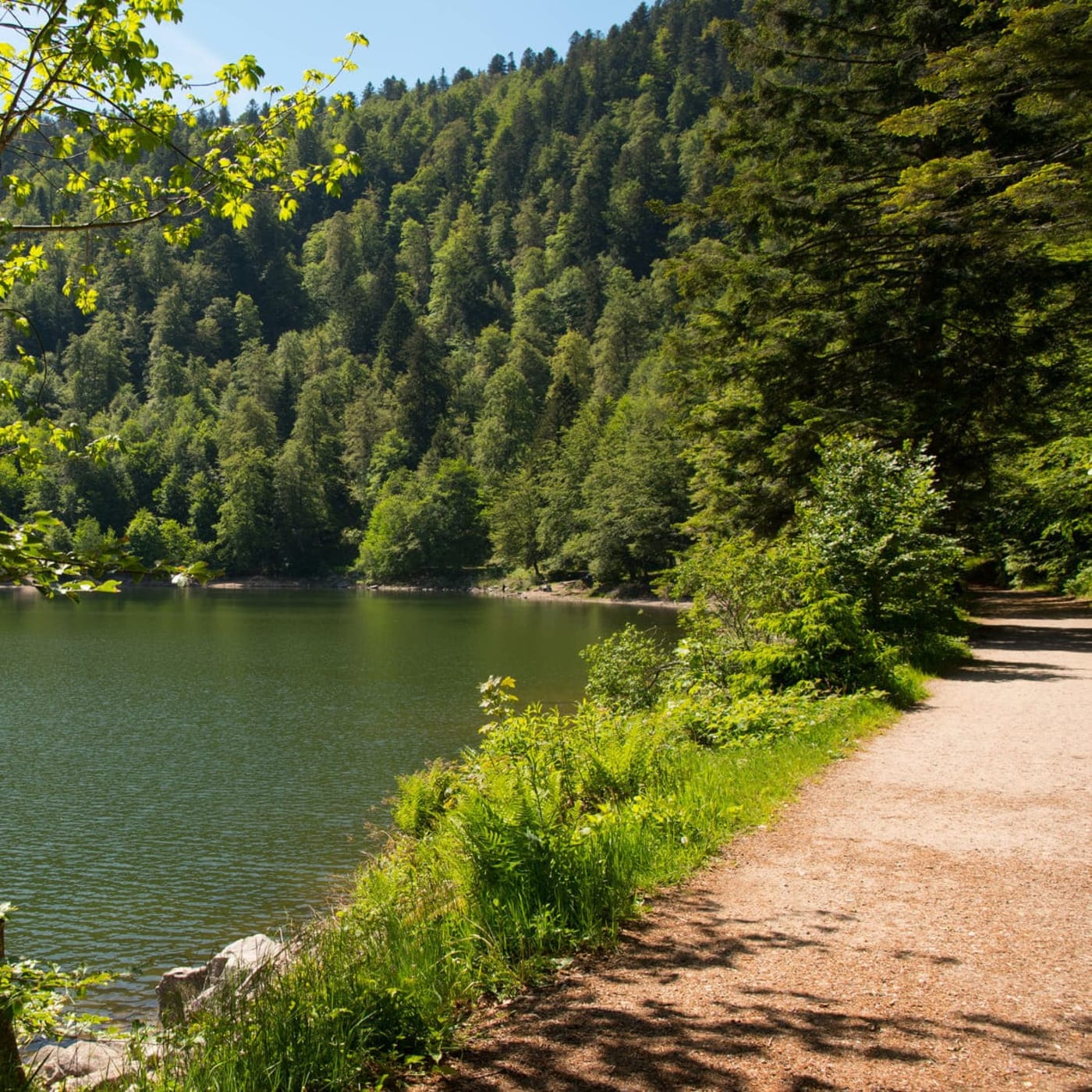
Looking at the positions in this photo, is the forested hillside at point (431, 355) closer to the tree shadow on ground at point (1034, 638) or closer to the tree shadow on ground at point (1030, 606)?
the tree shadow on ground at point (1034, 638)

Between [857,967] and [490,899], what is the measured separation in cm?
175

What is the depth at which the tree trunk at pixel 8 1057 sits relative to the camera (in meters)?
3.49

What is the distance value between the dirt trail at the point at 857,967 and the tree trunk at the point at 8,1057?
1628 mm

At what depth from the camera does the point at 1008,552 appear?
112ft

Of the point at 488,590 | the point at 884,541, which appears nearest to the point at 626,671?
the point at 884,541

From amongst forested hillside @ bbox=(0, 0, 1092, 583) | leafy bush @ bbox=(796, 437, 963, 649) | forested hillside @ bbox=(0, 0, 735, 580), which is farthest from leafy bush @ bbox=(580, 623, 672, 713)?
forested hillside @ bbox=(0, 0, 735, 580)

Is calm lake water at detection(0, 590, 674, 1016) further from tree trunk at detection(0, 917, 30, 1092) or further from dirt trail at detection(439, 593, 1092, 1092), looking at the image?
→ dirt trail at detection(439, 593, 1092, 1092)

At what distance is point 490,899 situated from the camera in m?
4.71

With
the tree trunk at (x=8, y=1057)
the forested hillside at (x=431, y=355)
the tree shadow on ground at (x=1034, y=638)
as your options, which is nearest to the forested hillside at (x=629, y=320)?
the forested hillside at (x=431, y=355)

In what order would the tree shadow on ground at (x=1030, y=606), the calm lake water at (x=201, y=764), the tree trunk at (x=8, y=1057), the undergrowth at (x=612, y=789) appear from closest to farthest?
the tree trunk at (x=8, y=1057) < the undergrowth at (x=612, y=789) < the calm lake water at (x=201, y=764) < the tree shadow on ground at (x=1030, y=606)

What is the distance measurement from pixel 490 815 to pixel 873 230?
16.3 metres

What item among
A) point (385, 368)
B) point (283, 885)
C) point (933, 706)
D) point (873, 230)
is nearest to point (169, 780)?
point (283, 885)

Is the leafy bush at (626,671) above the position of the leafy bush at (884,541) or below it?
below

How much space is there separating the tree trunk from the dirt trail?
163cm
